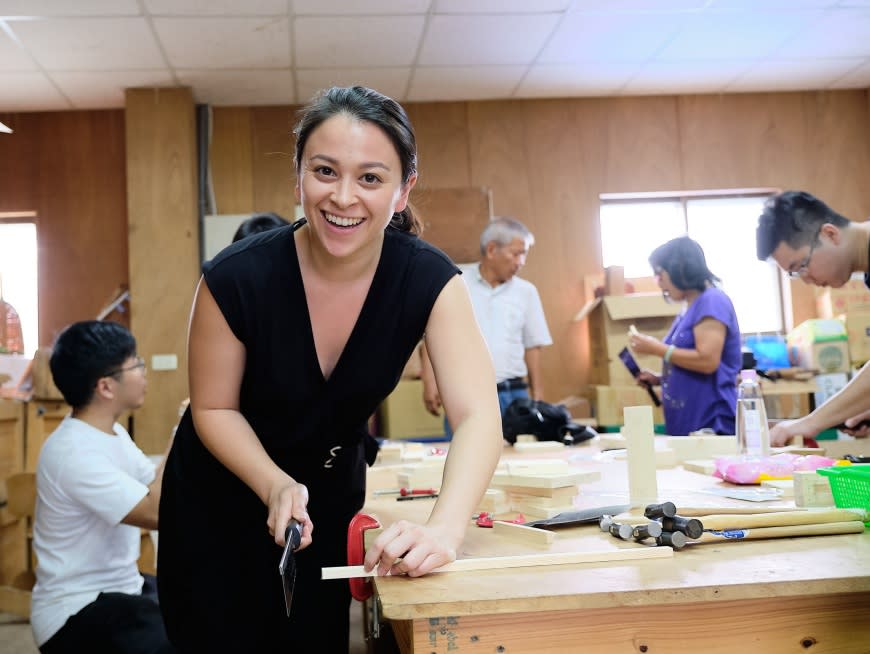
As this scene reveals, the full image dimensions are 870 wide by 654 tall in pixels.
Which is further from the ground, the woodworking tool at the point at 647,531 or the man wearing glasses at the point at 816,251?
the man wearing glasses at the point at 816,251

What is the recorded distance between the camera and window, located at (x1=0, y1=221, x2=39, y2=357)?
533 centimetres

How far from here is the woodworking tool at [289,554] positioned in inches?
36.6

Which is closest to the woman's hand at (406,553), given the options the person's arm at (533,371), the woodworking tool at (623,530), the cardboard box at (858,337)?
the woodworking tool at (623,530)

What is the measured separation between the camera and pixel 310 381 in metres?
1.27

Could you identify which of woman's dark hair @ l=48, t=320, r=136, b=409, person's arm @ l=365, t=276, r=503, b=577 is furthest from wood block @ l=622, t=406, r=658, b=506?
woman's dark hair @ l=48, t=320, r=136, b=409

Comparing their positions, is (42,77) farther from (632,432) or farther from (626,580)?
Result: (626,580)

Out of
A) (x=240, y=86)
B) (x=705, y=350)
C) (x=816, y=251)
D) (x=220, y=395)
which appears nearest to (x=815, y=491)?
(x=220, y=395)

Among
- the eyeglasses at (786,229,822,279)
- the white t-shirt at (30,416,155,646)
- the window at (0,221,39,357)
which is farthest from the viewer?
the window at (0,221,39,357)

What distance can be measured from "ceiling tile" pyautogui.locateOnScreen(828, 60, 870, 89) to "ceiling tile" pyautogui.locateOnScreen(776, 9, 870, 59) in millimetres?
274

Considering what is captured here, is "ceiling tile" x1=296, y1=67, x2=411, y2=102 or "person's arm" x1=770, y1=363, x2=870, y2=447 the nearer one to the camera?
"person's arm" x1=770, y1=363, x2=870, y2=447

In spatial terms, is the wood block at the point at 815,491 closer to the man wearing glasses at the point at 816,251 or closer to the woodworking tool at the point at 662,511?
the woodworking tool at the point at 662,511

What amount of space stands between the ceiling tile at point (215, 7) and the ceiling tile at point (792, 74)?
317 centimetres

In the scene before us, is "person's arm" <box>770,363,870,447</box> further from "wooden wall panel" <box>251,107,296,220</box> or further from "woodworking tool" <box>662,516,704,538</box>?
"wooden wall panel" <box>251,107,296,220</box>

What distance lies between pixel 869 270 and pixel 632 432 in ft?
3.97
